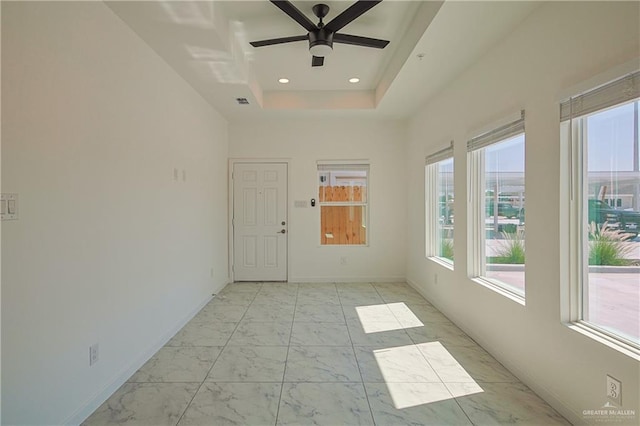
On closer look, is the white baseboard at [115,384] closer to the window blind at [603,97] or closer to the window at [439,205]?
the window at [439,205]

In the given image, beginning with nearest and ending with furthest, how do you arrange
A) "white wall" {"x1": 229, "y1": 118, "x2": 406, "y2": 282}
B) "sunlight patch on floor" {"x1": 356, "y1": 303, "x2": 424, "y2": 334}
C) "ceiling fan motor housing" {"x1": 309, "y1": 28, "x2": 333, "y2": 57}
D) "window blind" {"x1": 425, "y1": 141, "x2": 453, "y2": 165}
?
1. "ceiling fan motor housing" {"x1": 309, "y1": 28, "x2": 333, "y2": 57}
2. "sunlight patch on floor" {"x1": 356, "y1": 303, "x2": 424, "y2": 334}
3. "window blind" {"x1": 425, "y1": 141, "x2": 453, "y2": 165}
4. "white wall" {"x1": 229, "y1": 118, "x2": 406, "y2": 282}

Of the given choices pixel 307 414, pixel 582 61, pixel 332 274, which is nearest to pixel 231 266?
pixel 332 274

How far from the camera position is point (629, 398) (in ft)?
5.14

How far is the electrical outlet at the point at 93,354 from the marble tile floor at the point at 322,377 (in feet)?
1.02

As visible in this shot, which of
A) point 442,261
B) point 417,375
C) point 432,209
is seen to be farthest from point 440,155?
point 417,375

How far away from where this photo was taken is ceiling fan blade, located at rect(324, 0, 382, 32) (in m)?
2.22

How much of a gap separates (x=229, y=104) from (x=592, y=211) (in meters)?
4.05

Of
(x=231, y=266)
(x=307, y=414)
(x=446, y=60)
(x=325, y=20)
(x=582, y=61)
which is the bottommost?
(x=307, y=414)

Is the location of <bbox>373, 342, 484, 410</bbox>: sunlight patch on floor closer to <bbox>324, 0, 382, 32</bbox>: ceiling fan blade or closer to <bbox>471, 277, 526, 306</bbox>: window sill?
<bbox>471, 277, 526, 306</bbox>: window sill

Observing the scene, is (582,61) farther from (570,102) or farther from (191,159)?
(191,159)

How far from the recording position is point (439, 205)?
13.9 feet

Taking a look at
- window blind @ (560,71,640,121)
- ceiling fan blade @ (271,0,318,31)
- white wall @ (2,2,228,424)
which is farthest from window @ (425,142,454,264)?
white wall @ (2,2,228,424)

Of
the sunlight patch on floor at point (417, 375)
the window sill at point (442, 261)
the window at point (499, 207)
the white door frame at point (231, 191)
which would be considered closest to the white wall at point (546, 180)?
the window at point (499, 207)

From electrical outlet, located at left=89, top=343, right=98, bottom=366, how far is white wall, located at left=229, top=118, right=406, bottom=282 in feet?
11.2
